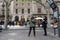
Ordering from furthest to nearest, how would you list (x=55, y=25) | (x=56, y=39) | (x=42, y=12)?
(x=42, y=12), (x=55, y=25), (x=56, y=39)

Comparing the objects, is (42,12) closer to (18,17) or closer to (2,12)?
(18,17)

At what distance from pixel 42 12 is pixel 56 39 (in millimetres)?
61564

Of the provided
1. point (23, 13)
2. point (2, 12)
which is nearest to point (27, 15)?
point (23, 13)

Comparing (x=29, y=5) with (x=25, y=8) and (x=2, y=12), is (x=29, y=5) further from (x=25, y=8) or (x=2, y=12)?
(x=2, y=12)

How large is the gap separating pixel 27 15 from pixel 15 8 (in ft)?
16.9

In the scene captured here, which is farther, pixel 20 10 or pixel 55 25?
pixel 20 10

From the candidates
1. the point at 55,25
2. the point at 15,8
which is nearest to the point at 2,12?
the point at 15,8

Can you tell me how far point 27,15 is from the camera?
8062 cm

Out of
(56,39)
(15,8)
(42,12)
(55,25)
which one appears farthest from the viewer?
(15,8)

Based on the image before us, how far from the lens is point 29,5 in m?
82.6

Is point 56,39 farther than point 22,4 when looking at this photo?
No

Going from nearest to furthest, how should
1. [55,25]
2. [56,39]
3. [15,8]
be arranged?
[56,39], [55,25], [15,8]

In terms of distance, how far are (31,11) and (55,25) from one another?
6010cm

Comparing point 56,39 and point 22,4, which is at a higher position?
point 22,4
